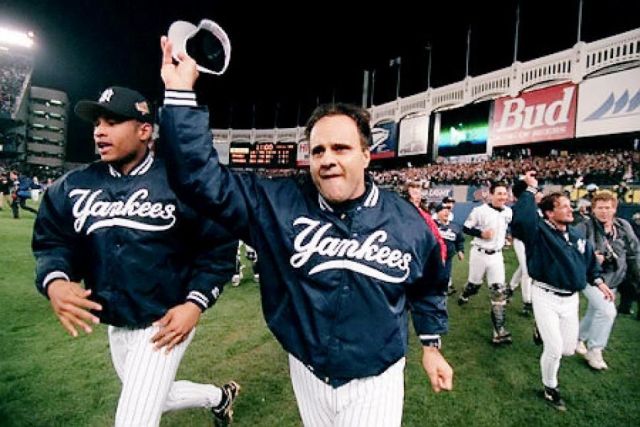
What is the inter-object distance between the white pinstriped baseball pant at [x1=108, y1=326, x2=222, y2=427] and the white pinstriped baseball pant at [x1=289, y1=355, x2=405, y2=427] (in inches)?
33.9

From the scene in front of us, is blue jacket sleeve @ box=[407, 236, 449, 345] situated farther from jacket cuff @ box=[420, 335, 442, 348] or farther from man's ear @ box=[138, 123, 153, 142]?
man's ear @ box=[138, 123, 153, 142]

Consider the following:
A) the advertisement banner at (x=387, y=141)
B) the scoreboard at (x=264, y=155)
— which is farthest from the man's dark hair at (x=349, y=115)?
the scoreboard at (x=264, y=155)

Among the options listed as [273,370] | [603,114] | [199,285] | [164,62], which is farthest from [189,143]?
[603,114]

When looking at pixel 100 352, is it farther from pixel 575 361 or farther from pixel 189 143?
pixel 575 361

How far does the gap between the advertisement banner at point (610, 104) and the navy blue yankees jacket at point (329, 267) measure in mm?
24835

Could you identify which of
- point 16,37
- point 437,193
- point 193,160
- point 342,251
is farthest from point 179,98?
point 16,37

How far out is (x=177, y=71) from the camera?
5.55 ft

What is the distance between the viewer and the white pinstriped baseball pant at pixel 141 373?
2.35m

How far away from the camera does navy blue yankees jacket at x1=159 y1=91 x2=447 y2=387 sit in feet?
6.41

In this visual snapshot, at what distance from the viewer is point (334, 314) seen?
1955 millimetres

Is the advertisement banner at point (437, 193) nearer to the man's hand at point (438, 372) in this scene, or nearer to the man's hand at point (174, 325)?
the man's hand at point (438, 372)

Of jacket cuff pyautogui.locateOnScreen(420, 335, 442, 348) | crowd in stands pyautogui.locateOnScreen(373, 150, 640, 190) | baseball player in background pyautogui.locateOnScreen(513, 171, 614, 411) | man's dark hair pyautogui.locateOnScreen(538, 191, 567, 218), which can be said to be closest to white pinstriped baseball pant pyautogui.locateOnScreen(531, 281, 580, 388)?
baseball player in background pyautogui.locateOnScreen(513, 171, 614, 411)

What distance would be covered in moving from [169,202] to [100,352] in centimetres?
406

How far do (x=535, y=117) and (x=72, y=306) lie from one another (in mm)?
29136
